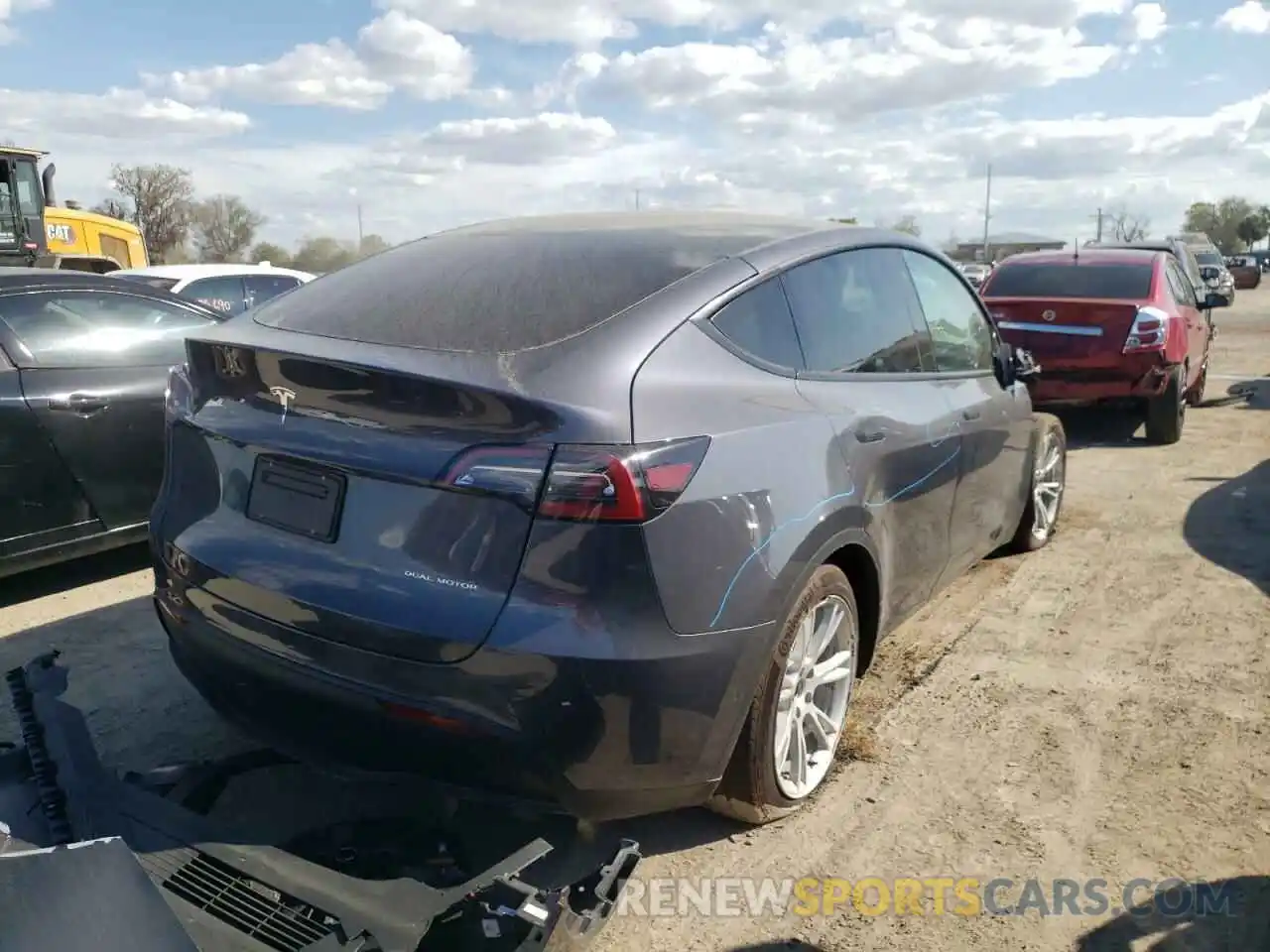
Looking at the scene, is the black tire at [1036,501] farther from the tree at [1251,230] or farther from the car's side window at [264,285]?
the tree at [1251,230]

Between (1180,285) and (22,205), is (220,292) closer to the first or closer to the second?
(22,205)

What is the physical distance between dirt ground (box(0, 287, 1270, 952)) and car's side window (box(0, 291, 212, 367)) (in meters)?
1.11

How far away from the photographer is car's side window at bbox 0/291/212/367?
4.61 metres

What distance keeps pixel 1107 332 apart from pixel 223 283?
839 centimetres

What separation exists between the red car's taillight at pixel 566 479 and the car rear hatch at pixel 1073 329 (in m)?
6.44

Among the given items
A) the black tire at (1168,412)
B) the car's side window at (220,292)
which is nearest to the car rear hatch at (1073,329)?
the black tire at (1168,412)

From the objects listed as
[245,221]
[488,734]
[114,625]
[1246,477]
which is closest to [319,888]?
[488,734]

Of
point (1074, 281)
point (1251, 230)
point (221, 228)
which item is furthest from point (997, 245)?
point (1074, 281)

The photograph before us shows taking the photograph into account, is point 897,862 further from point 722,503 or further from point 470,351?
point 470,351

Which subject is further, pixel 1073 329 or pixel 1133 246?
pixel 1133 246

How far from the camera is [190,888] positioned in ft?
6.76

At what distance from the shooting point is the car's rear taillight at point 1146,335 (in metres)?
7.91

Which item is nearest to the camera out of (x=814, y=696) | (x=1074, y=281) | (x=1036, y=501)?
(x=814, y=696)

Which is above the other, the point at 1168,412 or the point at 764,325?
the point at 764,325
